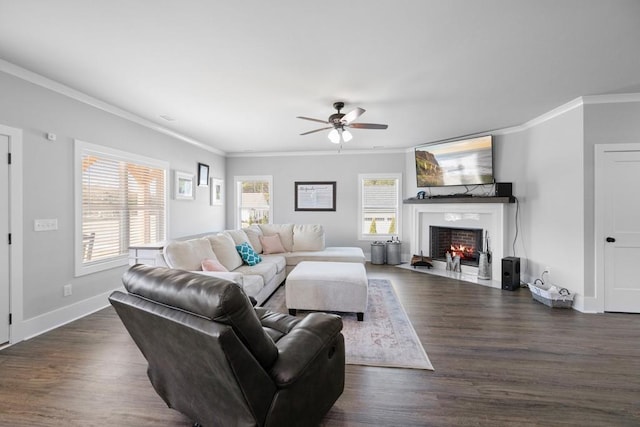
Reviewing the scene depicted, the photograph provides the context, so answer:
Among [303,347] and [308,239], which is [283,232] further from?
[303,347]

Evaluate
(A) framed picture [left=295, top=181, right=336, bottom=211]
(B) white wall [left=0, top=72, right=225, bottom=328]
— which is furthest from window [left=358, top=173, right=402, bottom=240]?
(B) white wall [left=0, top=72, right=225, bottom=328]

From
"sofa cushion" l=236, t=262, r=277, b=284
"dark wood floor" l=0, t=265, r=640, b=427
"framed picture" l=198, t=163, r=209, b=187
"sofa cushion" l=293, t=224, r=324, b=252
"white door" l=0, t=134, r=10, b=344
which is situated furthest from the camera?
"framed picture" l=198, t=163, r=209, b=187

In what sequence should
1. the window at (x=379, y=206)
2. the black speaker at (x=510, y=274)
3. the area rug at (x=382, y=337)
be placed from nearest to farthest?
the area rug at (x=382, y=337) < the black speaker at (x=510, y=274) < the window at (x=379, y=206)

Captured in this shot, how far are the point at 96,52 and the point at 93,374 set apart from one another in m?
2.56


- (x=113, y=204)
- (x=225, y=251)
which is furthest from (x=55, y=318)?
(x=225, y=251)

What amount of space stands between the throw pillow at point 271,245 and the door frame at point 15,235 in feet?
9.66

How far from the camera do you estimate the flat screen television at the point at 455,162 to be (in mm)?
4863

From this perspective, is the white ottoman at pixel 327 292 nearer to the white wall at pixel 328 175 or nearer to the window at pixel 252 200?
the white wall at pixel 328 175

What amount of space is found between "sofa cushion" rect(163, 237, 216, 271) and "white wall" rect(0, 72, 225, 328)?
1179 mm

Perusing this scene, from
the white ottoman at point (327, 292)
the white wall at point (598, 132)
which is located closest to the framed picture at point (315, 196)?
the white ottoman at point (327, 292)

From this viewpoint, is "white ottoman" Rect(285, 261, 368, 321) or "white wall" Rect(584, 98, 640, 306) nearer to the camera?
"white ottoman" Rect(285, 261, 368, 321)

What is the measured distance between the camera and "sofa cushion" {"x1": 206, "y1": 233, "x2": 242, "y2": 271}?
363cm

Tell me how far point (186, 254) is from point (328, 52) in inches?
96.1

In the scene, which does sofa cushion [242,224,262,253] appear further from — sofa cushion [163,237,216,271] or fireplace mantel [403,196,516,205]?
fireplace mantel [403,196,516,205]
